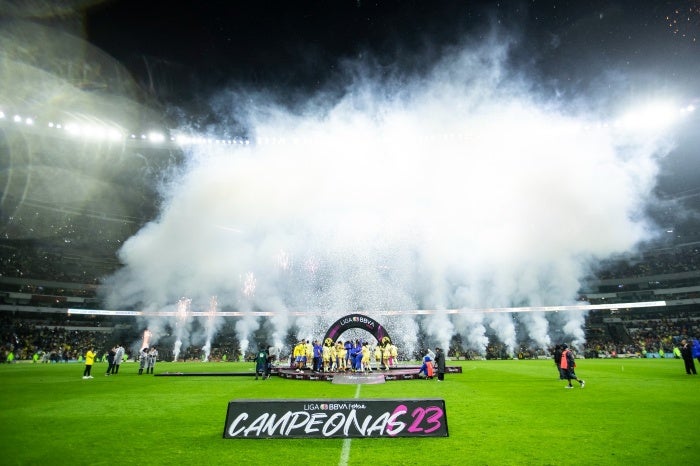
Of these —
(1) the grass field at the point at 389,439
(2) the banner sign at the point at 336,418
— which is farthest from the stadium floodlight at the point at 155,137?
(2) the banner sign at the point at 336,418

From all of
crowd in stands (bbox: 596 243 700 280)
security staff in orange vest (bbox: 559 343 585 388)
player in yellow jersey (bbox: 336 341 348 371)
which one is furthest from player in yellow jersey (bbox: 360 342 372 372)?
crowd in stands (bbox: 596 243 700 280)

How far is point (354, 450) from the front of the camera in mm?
7465

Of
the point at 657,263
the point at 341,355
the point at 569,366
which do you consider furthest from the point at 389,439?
the point at 657,263

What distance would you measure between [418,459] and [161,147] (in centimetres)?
4950

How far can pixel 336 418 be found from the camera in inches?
313

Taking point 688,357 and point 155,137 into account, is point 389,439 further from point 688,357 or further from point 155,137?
point 155,137

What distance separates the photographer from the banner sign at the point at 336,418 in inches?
312

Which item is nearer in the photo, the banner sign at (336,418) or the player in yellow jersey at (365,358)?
the banner sign at (336,418)

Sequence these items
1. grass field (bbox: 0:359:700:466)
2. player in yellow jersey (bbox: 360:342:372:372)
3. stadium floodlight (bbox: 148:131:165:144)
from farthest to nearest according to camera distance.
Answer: stadium floodlight (bbox: 148:131:165:144)
player in yellow jersey (bbox: 360:342:372:372)
grass field (bbox: 0:359:700:466)

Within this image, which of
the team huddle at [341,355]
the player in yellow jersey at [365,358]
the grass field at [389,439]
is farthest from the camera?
the team huddle at [341,355]

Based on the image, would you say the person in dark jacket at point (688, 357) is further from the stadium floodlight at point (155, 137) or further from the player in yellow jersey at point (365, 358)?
the stadium floodlight at point (155, 137)

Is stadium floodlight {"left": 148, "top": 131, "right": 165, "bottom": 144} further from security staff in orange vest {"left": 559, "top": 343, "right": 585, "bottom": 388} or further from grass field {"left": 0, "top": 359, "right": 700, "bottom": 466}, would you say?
security staff in orange vest {"left": 559, "top": 343, "right": 585, "bottom": 388}

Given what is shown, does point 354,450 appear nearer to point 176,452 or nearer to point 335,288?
point 176,452

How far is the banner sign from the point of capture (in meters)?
7.93
